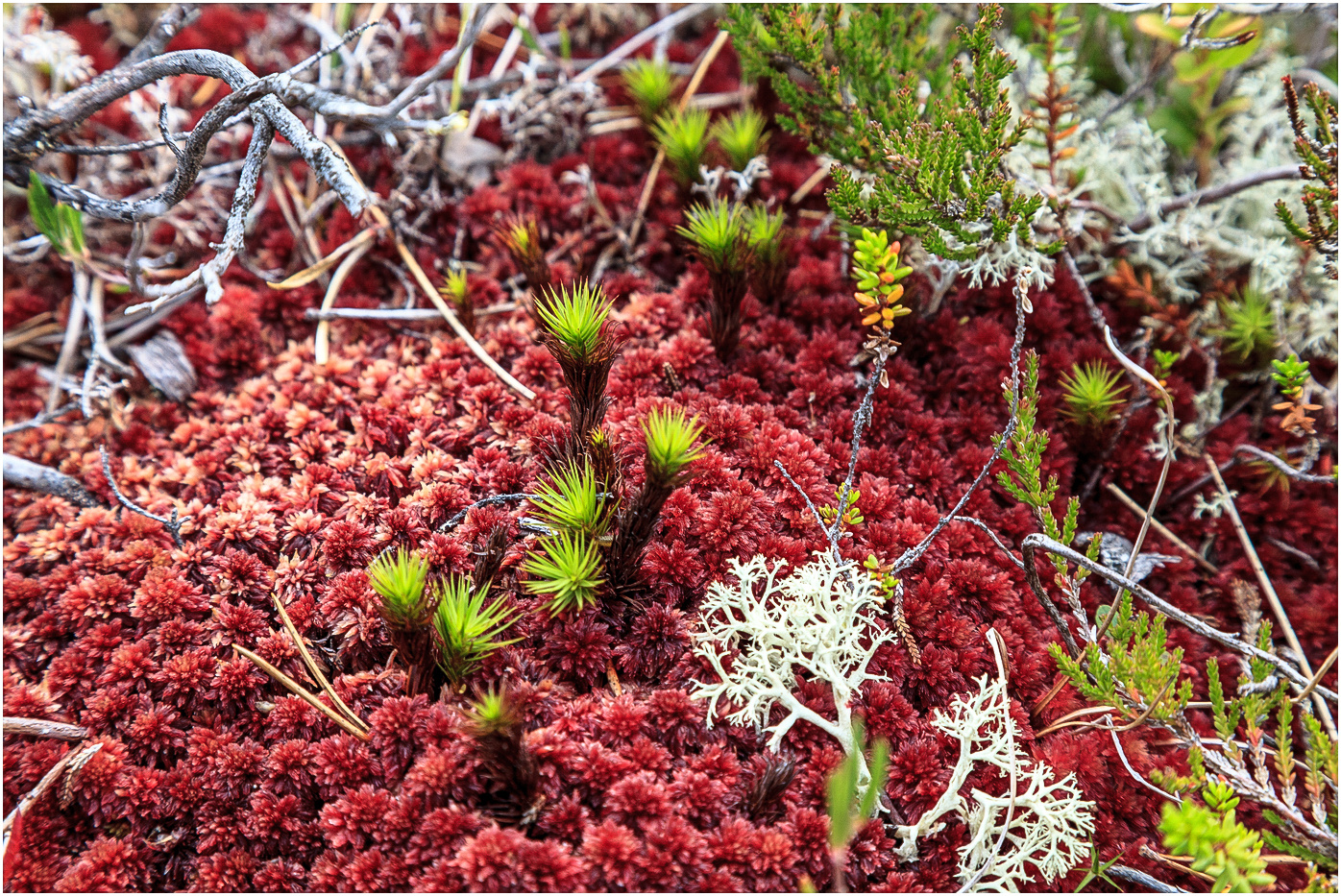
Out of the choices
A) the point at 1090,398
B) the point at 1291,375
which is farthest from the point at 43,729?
the point at 1291,375

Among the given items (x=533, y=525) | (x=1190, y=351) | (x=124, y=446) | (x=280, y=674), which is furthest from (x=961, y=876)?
(x=124, y=446)

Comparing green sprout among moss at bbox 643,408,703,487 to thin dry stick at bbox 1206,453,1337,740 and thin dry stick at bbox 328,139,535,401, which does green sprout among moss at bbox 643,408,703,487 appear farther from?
thin dry stick at bbox 1206,453,1337,740

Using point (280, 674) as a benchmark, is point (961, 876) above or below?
below

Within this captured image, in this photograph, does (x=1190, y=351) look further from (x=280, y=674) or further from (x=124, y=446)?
(x=124, y=446)

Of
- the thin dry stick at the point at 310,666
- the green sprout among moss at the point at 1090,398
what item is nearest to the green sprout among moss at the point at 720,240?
the green sprout among moss at the point at 1090,398

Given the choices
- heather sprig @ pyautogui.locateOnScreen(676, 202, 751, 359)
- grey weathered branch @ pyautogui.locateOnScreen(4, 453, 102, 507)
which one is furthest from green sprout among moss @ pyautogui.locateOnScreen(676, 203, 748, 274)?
grey weathered branch @ pyautogui.locateOnScreen(4, 453, 102, 507)

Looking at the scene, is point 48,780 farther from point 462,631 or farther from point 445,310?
point 445,310

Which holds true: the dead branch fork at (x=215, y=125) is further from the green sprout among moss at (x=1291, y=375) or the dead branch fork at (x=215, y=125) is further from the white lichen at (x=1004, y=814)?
the green sprout among moss at (x=1291, y=375)
